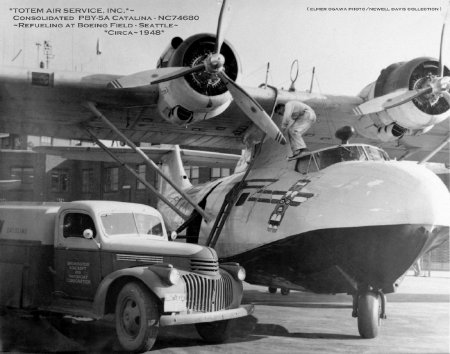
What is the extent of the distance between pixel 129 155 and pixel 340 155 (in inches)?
243

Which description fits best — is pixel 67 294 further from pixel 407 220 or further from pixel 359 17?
pixel 359 17

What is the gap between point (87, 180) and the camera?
34438mm

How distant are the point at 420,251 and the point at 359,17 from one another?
348cm

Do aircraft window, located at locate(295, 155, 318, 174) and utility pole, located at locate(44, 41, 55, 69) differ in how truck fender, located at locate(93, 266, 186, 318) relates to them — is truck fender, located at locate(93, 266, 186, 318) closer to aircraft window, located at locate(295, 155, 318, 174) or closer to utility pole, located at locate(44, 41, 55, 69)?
aircraft window, located at locate(295, 155, 318, 174)

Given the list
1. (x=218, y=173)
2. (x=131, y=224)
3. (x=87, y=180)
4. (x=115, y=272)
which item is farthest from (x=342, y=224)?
(x=87, y=180)

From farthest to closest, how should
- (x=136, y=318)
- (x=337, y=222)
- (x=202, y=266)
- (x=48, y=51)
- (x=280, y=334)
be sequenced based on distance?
(x=48, y=51) → (x=280, y=334) → (x=337, y=222) → (x=202, y=266) → (x=136, y=318)

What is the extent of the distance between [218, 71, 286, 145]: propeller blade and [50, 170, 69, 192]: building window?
27988 mm

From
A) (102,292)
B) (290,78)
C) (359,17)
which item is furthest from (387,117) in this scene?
(102,292)

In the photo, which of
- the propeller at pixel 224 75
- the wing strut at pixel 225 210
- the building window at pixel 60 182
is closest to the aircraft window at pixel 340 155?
the propeller at pixel 224 75

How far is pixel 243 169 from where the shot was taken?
1048 cm

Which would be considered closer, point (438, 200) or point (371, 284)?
point (438, 200)

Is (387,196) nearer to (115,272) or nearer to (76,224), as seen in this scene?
(115,272)

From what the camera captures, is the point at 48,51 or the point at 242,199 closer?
the point at 48,51

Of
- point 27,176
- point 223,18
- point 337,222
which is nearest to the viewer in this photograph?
point 337,222
